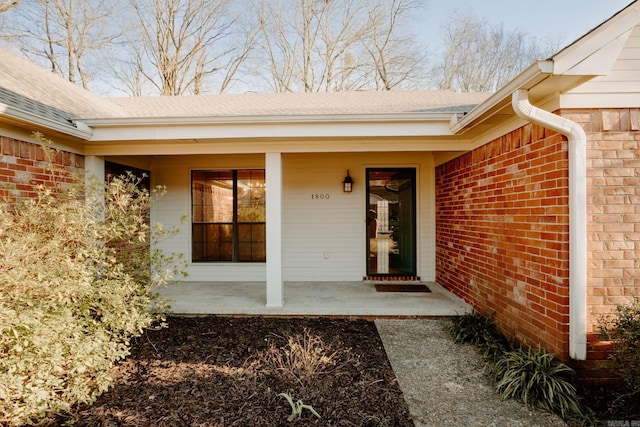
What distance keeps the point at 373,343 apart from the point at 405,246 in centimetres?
319

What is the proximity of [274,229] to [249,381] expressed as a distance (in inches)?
86.7

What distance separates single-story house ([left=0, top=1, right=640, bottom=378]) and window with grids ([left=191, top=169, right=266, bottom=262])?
28 millimetres

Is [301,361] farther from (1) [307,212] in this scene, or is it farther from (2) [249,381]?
(1) [307,212]

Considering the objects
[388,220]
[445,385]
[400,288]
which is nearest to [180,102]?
[388,220]

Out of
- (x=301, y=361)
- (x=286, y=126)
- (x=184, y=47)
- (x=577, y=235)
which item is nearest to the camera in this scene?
(x=577, y=235)

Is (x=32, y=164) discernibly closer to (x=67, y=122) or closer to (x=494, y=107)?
(x=67, y=122)

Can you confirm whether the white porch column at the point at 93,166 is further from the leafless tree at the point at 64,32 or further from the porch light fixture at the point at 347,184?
the leafless tree at the point at 64,32

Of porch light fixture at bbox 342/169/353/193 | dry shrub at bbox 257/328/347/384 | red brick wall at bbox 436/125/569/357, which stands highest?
porch light fixture at bbox 342/169/353/193

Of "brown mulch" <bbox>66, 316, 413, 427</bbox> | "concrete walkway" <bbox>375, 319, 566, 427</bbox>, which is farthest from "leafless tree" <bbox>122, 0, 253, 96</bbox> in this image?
"concrete walkway" <bbox>375, 319, 566, 427</bbox>

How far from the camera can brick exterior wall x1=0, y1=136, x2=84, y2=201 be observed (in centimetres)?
396

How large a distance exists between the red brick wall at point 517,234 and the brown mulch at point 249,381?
5.00 ft

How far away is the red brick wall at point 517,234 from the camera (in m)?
3.15

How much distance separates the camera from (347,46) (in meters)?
14.2

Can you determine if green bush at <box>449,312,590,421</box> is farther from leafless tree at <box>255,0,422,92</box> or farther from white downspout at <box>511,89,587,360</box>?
leafless tree at <box>255,0,422,92</box>
